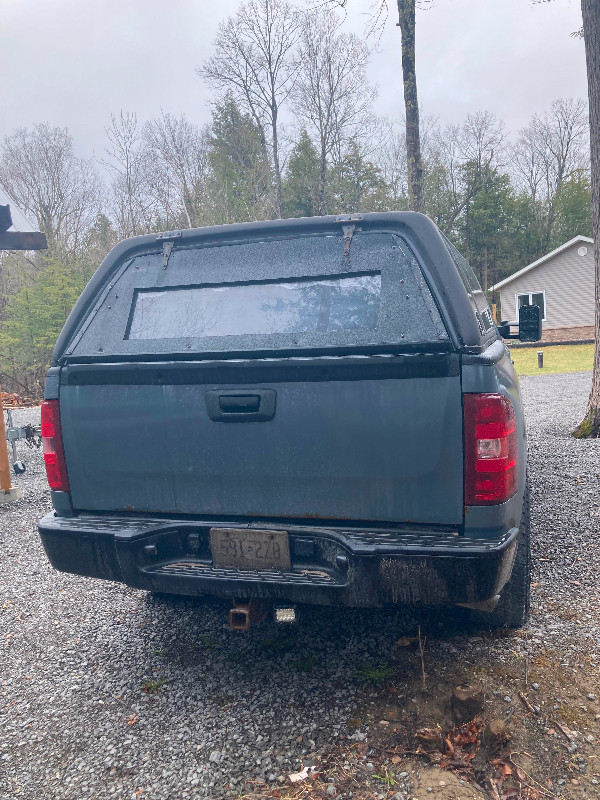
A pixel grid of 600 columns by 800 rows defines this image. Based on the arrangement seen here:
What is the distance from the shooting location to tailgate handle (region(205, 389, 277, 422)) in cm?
243

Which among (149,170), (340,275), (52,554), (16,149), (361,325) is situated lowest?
(52,554)

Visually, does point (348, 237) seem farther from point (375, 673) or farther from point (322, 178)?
point (322, 178)

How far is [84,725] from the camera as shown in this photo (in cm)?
262

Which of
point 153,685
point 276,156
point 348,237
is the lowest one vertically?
point 153,685

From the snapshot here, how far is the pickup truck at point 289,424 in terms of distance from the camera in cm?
224

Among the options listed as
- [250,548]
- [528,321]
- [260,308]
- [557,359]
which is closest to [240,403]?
[260,308]

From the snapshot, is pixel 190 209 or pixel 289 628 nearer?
pixel 289 628

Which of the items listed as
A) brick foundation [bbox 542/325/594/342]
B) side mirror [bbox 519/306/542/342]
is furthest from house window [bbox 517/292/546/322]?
side mirror [bbox 519/306/542/342]

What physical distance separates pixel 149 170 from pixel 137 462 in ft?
97.7

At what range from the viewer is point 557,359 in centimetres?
2369

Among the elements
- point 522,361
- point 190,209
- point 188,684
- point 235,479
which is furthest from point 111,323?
point 190,209

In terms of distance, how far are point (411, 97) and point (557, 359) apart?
16.1m

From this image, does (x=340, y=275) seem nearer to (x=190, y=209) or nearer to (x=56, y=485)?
(x=56, y=485)

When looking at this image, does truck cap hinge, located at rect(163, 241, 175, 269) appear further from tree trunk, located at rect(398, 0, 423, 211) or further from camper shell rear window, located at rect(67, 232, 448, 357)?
tree trunk, located at rect(398, 0, 423, 211)
